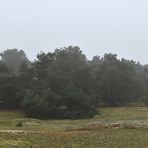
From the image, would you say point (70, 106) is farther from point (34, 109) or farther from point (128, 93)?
point (128, 93)

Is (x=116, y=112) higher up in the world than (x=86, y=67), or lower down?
lower down

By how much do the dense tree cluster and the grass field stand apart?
3.91 meters

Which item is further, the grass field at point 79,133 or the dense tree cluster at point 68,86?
the dense tree cluster at point 68,86

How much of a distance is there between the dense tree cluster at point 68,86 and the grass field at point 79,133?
391 centimetres

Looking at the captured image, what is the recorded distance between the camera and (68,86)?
276ft

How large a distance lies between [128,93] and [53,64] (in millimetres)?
19349

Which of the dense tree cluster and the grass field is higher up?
the dense tree cluster

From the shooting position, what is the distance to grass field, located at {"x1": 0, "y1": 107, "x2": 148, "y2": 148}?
1165 inches

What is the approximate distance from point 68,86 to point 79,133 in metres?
42.1

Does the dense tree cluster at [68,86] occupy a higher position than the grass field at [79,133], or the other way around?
the dense tree cluster at [68,86]

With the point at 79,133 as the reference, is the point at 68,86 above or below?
above

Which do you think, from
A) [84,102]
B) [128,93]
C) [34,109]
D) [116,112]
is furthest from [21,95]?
[128,93]

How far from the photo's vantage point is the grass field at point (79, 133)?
97.1ft

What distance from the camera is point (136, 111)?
82375 mm
